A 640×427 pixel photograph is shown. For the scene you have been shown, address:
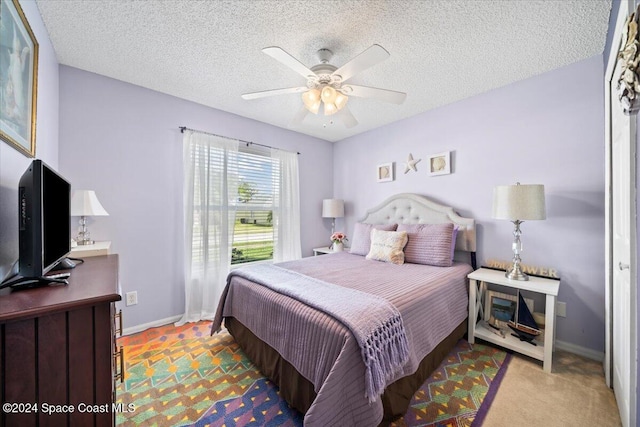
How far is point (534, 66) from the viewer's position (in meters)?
2.12

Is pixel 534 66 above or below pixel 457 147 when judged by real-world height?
above

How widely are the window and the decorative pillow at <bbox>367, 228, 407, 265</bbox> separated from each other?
1508 millimetres

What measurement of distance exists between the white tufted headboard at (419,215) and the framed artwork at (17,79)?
3.21 metres

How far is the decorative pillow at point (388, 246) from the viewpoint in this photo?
2559mm

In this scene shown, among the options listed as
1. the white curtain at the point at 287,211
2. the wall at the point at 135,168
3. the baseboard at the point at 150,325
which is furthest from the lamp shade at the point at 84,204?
the white curtain at the point at 287,211

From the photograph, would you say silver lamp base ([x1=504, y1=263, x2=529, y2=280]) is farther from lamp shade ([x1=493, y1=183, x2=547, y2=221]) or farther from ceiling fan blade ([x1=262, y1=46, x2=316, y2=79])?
ceiling fan blade ([x1=262, y1=46, x2=316, y2=79])

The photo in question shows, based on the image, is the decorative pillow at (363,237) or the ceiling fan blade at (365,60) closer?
the ceiling fan blade at (365,60)

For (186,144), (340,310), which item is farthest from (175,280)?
(340,310)

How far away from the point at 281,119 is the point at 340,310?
2.71 meters

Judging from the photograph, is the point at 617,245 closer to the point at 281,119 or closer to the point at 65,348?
the point at 65,348

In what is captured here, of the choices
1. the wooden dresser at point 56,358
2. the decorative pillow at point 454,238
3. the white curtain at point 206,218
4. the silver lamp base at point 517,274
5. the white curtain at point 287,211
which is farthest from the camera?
the white curtain at point 287,211

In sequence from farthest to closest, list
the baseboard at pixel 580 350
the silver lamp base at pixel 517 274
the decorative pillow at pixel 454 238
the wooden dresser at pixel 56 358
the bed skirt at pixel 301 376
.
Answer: the decorative pillow at pixel 454 238 → the silver lamp base at pixel 517 274 → the baseboard at pixel 580 350 → the bed skirt at pixel 301 376 → the wooden dresser at pixel 56 358

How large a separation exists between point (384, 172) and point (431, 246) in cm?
138

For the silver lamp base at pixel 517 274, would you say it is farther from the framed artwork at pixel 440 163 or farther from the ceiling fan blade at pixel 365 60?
the ceiling fan blade at pixel 365 60
